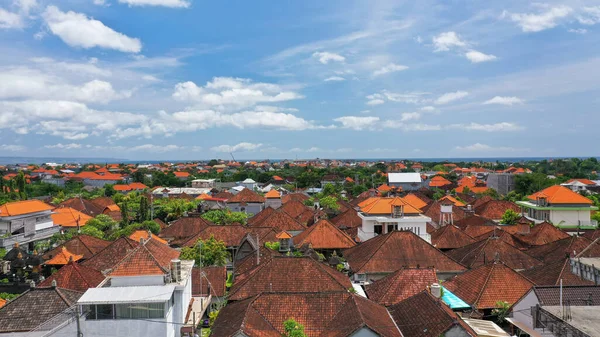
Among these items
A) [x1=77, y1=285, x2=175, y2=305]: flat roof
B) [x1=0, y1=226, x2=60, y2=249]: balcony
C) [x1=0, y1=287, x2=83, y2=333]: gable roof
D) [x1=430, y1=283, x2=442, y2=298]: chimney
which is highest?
[x1=77, y1=285, x2=175, y2=305]: flat roof

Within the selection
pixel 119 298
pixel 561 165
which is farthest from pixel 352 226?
pixel 561 165

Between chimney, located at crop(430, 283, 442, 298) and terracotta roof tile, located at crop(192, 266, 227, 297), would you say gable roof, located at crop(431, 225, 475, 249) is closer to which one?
chimney, located at crop(430, 283, 442, 298)

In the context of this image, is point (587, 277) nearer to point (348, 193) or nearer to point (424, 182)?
point (348, 193)

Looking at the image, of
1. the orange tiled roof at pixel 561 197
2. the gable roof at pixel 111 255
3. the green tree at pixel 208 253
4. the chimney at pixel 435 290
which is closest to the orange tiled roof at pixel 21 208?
the gable roof at pixel 111 255

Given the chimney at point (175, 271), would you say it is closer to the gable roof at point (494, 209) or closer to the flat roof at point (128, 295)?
the flat roof at point (128, 295)

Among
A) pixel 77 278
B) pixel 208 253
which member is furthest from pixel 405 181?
pixel 77 278

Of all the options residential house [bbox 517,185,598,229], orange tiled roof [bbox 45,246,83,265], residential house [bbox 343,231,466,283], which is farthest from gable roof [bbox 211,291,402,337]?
residential house [bbox 517,185,598,229]

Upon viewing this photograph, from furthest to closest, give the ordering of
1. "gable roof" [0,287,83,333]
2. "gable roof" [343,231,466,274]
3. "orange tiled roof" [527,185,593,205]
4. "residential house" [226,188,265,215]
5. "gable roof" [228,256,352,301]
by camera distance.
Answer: "residential house" [226,188,265,215], "orange tiled roof" [527,185,593,205], "gable roof" [343,231,466,274], "gable roof" [228,256,352,301], "gable roof" [0,287,83,333]

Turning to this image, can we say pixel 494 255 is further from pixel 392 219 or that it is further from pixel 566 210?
pixel 566 210

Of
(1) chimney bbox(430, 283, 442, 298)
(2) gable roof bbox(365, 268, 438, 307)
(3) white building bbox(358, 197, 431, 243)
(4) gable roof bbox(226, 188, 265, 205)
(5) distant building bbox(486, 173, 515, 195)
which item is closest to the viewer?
(1) chimney bbox(430, 283, 442, 298)
